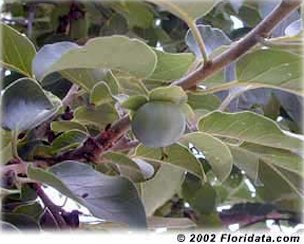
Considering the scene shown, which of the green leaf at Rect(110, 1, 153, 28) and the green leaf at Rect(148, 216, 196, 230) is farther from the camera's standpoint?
the green leaf at Rect(110, 1, 153, 28)

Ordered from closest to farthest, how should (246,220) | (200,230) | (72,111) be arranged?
(72,111), (200,230), (246,220)

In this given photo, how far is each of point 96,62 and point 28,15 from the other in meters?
0.62

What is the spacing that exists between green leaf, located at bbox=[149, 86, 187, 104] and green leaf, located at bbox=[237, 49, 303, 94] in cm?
7

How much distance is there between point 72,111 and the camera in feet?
2.36

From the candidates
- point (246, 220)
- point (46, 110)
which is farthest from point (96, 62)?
point (246, 220)

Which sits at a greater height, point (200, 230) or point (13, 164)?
point (13, 164)

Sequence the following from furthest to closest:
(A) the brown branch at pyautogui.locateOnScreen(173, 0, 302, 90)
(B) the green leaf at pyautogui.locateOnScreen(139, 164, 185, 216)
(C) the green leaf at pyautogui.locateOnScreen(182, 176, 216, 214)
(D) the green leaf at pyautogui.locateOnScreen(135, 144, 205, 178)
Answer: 1. (C) the green leaf at pyautogui.locateOnScreen(182, 176, 216, 214)
2. (B) the green leaf at pyautogui.locateOnScreen(139, 164, 185, 216)
3. (D) the green leaf at pyautogui.locateOnScreen(135, 144, 205, 178)
4. (A) the brown branch at pyautogui.locateOnScreen(173, 0, 302, 90)

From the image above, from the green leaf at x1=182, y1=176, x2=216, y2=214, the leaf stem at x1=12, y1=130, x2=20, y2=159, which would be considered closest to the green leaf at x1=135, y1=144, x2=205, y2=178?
the leaf stem at x1=12, y1=130, x2=20, y2=159

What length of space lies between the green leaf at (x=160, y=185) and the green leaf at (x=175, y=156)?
6 cm

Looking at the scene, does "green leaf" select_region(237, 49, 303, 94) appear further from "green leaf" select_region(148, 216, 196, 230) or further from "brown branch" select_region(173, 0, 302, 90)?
"green leaf" select_region(148, 216, 196, 230)

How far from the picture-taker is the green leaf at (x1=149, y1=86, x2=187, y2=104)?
56 centimetres

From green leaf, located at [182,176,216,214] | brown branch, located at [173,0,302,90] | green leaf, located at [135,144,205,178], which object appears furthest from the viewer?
green leaf, located at [182,176,216,214]

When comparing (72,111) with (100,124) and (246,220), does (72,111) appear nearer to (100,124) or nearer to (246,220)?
(100,124)

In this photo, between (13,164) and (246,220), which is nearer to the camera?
(13,164)
